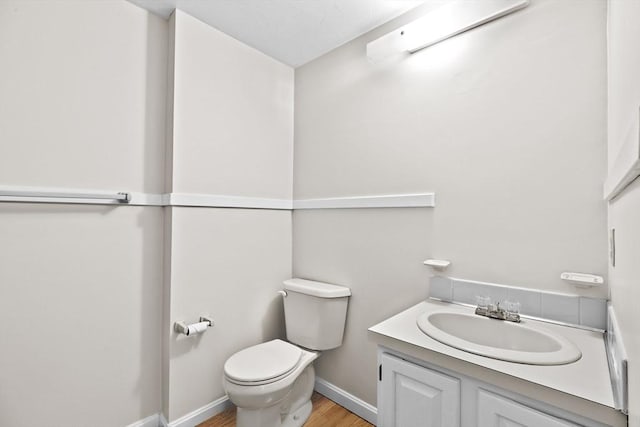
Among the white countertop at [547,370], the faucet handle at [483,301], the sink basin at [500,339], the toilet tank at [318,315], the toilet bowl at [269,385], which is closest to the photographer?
Result: the white countertop at [547,370]

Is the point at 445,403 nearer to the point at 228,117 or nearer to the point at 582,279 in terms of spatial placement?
the point at 582,279

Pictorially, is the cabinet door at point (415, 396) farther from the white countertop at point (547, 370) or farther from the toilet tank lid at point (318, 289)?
the toilet tank lid at point (318, 289)

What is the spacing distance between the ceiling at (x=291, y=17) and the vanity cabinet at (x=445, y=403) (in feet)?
5.65

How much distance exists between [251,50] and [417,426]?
2.23 metres

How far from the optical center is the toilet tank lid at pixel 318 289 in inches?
70.7

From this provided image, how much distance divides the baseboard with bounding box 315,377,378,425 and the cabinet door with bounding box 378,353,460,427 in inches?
28.6

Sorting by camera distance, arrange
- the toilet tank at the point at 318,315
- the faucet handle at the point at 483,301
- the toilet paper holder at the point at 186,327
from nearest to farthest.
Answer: the faucet handle at the point at 483,301, the toilet paper holder at the point at 186,327, the toilet tank at the point at 318,315

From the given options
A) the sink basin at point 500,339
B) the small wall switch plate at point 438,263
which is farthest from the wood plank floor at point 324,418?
the small wall switch plate at point 438,263

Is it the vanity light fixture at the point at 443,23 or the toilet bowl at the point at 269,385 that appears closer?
the vanity light fixture at the point at 443,23

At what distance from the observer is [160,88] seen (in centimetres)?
173

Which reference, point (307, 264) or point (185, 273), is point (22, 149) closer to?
point (185, 273)

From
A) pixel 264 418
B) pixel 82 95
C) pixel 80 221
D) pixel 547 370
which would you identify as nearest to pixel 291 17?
pixel 82 95

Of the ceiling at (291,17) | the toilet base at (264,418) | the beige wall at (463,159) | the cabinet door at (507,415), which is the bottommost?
the toilet base at (264,418)

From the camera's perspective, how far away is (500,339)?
46.6 inches
